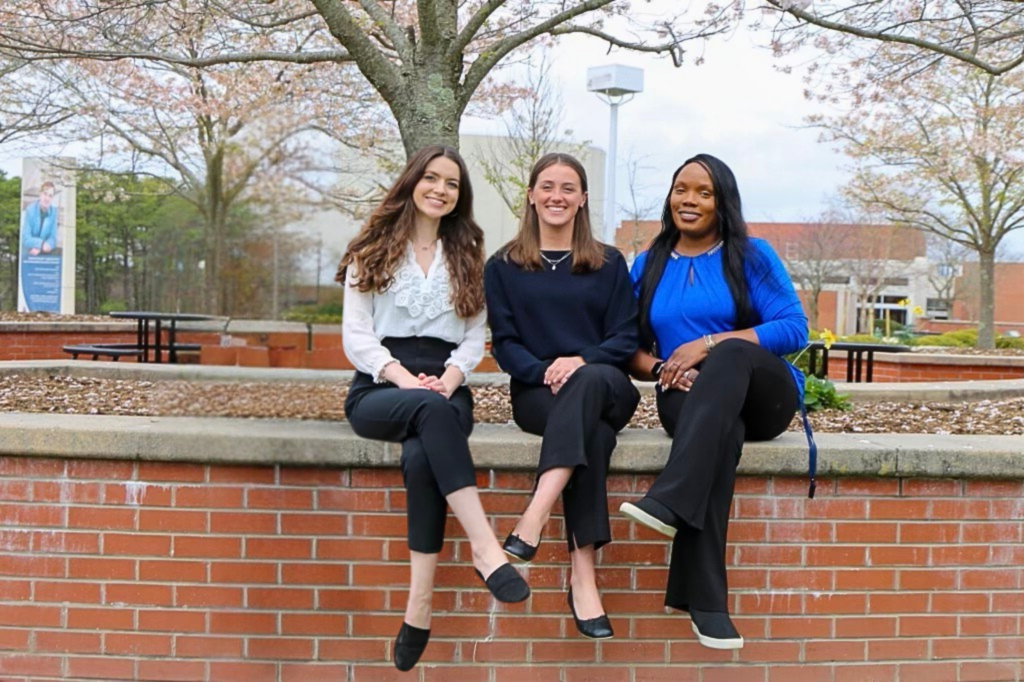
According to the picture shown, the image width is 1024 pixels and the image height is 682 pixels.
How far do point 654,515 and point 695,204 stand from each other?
1223mm

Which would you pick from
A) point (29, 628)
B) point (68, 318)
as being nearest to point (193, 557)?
point (29, 628)

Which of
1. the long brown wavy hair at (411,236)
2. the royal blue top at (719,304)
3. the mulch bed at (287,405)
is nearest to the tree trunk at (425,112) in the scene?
the mulch bed at (287,405)

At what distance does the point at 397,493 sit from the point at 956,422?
4.14 m

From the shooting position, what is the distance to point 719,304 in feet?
11.4

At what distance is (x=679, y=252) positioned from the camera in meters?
3.65

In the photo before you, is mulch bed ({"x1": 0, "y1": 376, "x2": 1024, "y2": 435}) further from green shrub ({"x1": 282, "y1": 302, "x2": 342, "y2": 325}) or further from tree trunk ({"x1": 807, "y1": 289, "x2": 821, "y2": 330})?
tree trunk ({"x1": 807, "y1": 289, "x2": 821, "y2": 330})

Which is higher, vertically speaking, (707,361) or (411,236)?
(411,236)

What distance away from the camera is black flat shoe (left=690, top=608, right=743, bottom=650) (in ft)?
9.58

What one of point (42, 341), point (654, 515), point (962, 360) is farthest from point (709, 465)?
point (42, 341)

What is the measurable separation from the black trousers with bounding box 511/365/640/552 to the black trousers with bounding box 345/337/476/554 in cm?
30

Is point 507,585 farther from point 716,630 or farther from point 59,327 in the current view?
point 59,327

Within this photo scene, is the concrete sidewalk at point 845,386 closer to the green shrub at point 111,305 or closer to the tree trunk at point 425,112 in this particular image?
the green shrub at point 111,305

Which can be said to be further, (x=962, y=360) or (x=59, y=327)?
(x=59, y=327)

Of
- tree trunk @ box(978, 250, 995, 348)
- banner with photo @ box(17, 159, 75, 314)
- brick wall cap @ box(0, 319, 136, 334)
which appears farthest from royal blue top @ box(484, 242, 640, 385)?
tree trunk @ box(978, 250, 995, 348)
